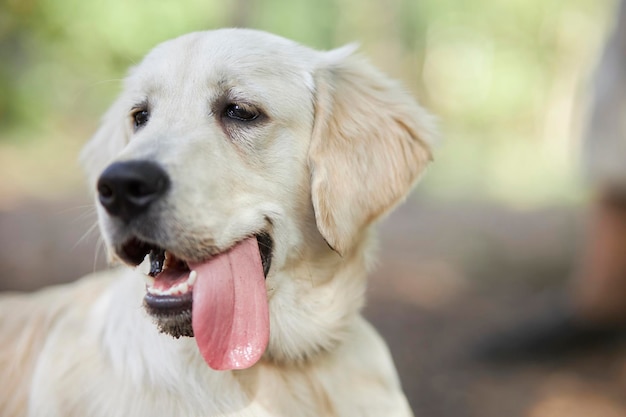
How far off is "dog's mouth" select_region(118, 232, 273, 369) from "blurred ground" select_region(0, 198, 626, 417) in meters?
0.83

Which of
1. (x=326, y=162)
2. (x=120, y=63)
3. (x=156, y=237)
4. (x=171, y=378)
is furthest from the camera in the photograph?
(x=120, y=63)

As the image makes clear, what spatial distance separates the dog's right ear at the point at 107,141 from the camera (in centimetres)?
275

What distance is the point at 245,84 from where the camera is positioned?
2.39 m

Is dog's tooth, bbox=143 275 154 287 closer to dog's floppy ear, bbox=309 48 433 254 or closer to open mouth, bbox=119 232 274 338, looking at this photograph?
open mouth, bbox=119 232 274 338

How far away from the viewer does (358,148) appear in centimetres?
250

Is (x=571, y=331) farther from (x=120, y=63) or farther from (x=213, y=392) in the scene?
(x=120, y=63)

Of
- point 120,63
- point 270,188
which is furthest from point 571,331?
point 120,63

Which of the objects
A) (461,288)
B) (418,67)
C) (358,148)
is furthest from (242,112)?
(418,67)

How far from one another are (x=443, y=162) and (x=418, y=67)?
5688mm

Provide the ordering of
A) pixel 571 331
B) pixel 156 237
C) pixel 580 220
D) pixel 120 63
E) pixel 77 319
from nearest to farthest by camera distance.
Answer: pixel 156 237
pixel 77 319
pixel 571 331
pixel 580 220
pixel 120 63

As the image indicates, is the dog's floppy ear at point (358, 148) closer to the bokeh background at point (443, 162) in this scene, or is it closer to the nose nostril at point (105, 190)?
the bokeh background at point (443, 162)

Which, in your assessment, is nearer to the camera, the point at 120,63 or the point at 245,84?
the point at 245,84

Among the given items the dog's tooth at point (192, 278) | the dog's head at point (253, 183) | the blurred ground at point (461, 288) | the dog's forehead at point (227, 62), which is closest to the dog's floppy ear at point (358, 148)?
the dog's head at point (253, 183)

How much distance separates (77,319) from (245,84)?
1.12 m
